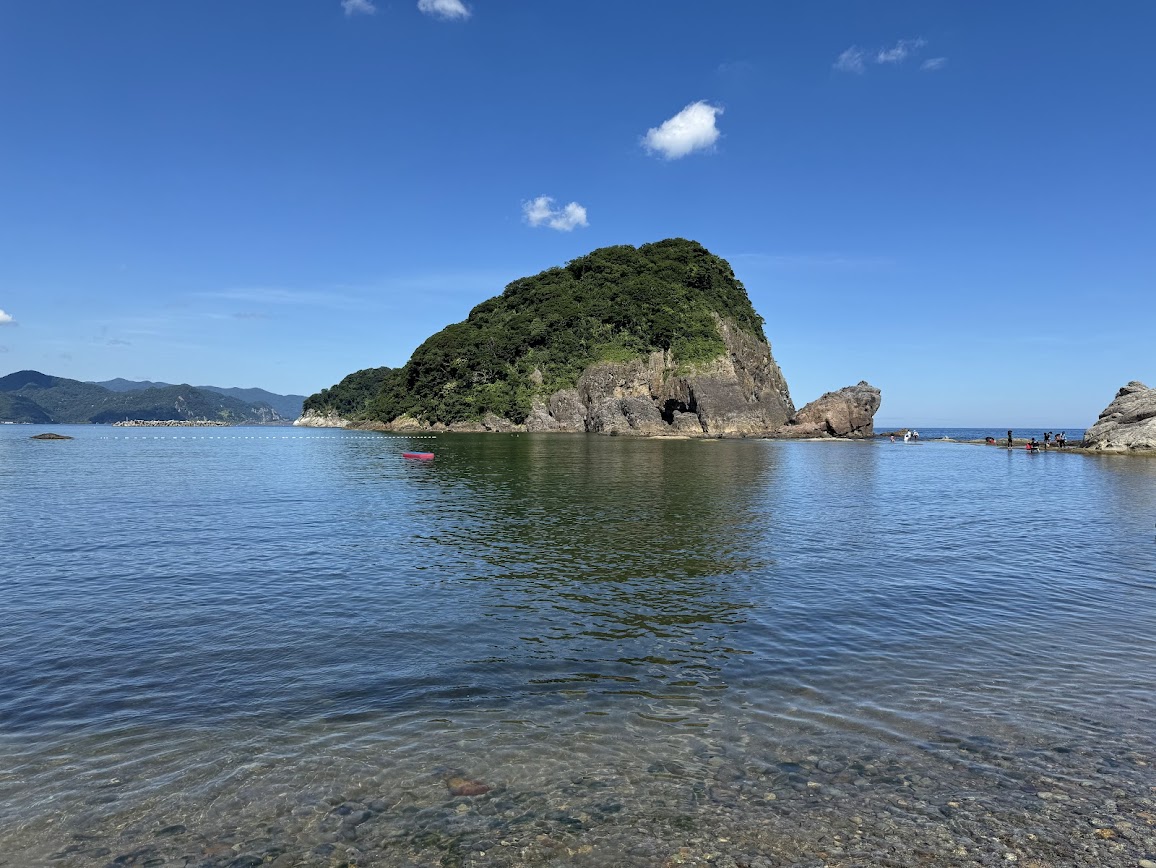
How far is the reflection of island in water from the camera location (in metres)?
12.8

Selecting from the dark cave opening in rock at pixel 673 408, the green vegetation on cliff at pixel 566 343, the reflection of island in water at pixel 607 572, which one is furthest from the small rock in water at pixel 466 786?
the green vegetation on cliff at pixel 566 343

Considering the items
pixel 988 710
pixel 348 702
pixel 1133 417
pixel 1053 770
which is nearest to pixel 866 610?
pixel 988 710

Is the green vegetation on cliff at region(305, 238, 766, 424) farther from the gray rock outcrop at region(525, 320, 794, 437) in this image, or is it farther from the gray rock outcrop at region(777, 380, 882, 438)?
the gray rock outcrop at region(777, 380, 882, 438)

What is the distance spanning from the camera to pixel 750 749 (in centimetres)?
928

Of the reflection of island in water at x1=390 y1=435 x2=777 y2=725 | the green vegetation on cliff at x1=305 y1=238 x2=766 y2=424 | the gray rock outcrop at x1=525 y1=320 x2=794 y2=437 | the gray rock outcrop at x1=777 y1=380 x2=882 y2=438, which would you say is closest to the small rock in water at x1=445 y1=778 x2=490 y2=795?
the reflection of island in water at x1=390 y1=435 x2=777 y2=725

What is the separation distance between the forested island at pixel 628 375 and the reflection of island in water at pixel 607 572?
366ft

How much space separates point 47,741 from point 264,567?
475 inches

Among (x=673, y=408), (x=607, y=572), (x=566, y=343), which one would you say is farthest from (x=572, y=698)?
(x=566, y=343)

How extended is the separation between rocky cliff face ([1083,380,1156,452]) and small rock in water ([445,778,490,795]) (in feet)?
338

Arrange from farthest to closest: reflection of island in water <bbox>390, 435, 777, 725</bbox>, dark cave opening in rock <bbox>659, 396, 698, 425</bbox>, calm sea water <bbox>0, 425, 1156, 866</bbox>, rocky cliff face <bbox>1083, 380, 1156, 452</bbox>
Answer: dark cave opening in rock <bbox>659, 396, 698, 425</bbox> < rocky cliff face <bbox>1083, 380, 1156, 452</bbox> < reflection of island in water <bbox>390, 435, 777, 725</bbox> < calm sea water <bbox>0, 425, 1156, 866</bbox>

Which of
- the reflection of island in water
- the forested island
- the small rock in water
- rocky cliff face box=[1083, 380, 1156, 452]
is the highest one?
the forested island

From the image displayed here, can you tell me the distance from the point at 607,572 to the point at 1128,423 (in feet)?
326

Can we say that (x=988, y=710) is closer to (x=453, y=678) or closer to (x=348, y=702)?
(x=453, y=678)

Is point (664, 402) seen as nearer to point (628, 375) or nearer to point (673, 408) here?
point (673, 408)
